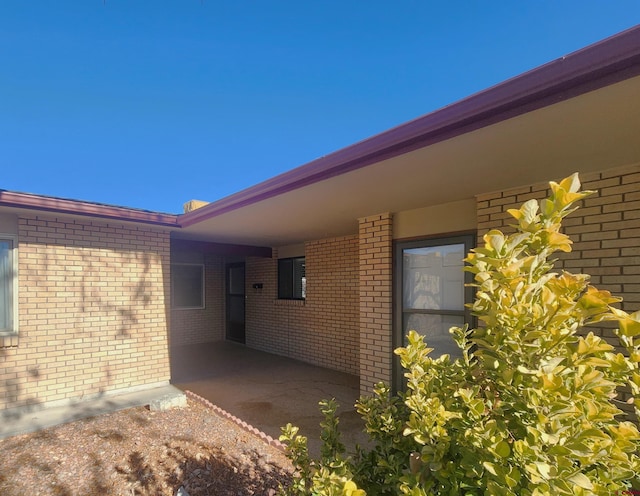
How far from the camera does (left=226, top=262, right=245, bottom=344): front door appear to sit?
32.9 ft

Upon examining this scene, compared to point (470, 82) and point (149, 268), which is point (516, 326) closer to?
point (149, 268)

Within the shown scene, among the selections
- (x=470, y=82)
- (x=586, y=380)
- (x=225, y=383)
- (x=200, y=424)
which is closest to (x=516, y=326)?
(x=586, y=380)

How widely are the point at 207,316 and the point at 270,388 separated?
17.9 ft

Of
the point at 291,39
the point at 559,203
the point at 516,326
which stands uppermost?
the point at 291,39

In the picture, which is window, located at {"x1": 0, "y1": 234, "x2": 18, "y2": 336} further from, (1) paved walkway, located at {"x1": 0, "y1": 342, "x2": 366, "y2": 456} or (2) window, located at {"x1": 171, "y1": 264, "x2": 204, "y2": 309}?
(2) window, located at {"x1": 171, "y1": 264, "x2": 204, "y2": 309}

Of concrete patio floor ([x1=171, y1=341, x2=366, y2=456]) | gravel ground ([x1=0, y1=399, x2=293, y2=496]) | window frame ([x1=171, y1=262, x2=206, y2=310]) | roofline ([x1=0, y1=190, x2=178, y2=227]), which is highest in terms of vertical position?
roofline ([x1=0, y1=190, x2=178, y2=227])

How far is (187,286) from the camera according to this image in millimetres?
10016

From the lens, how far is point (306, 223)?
536cm

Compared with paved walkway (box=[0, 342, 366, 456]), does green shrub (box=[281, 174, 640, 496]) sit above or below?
above

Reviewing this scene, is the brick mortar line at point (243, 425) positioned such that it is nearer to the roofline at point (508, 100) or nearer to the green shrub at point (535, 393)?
the green shrub at point (535, 393)

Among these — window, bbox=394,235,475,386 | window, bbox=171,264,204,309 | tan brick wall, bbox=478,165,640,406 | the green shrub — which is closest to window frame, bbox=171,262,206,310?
window, bbox=171,264,204,309

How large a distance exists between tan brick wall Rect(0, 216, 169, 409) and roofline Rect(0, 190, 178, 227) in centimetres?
48

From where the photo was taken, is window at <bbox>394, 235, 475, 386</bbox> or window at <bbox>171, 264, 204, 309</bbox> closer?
window at <bbox>394, 235, 475, 386</bbox>

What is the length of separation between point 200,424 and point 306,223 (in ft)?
10.3
